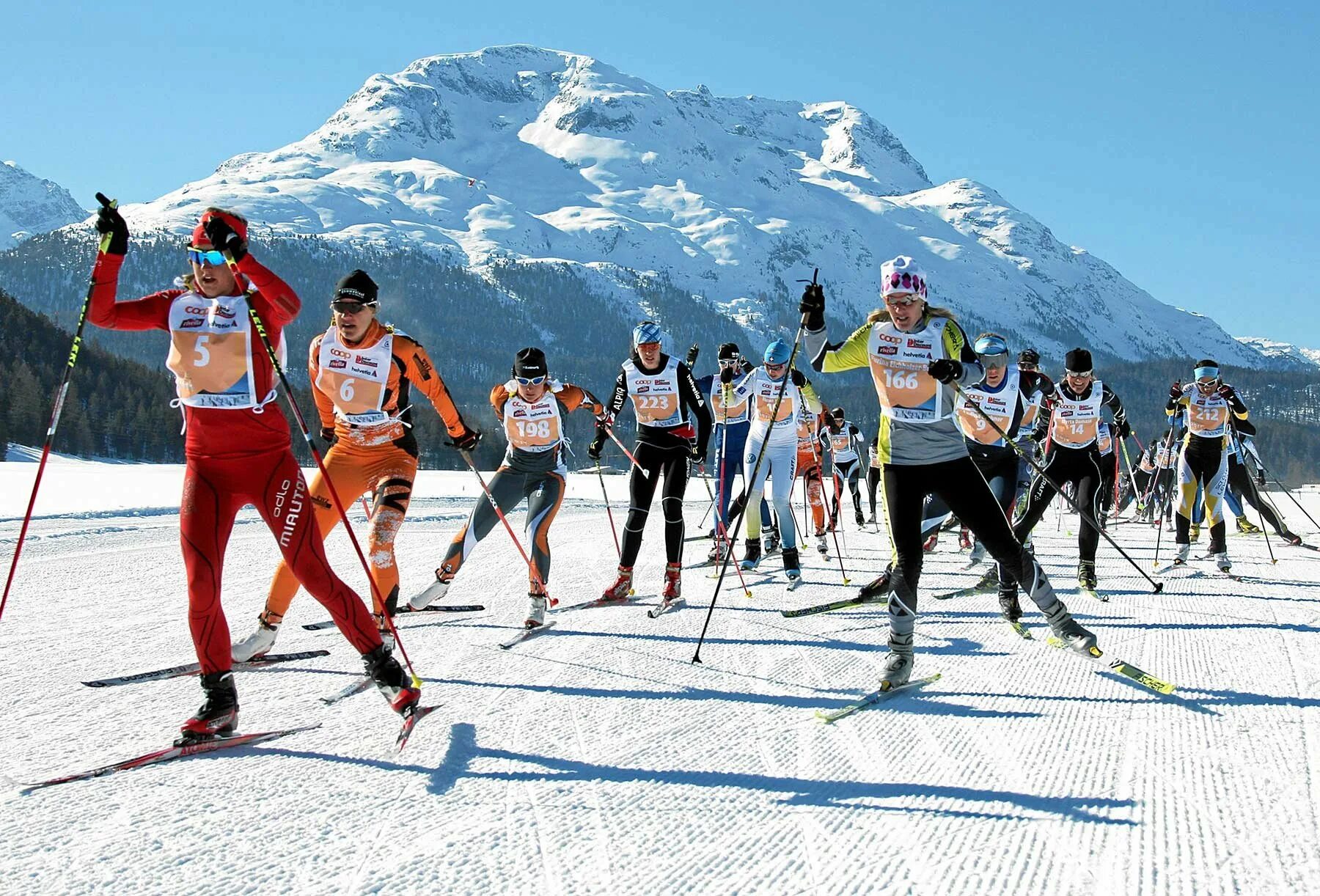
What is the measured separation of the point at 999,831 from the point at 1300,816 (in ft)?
3.62

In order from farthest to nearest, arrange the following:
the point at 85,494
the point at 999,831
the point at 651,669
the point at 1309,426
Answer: the point at 1309,426 < the point at 85,494 < the point at 651,669 < the point at 999,831

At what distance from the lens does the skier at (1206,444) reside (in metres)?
10.7

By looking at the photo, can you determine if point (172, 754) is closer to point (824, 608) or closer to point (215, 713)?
point (215, 713)

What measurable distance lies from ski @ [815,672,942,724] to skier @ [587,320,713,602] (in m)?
3.23

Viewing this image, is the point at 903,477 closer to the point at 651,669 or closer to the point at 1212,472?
the point at 651,669

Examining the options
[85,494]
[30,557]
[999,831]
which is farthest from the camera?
[85,494]

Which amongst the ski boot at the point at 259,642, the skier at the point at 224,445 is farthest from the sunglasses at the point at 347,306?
the ski boot at the point at 259,642

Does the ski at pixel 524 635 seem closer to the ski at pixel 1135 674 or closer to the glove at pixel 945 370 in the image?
the glove at pixel 945 370

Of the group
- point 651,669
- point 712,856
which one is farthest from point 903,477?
point 712,856

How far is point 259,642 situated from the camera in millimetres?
5434

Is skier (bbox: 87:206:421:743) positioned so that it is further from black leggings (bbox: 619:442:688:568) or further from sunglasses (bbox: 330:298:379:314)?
black leggings (bbox: 619:442:688:568)

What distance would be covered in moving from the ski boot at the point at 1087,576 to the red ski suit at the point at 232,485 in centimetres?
706

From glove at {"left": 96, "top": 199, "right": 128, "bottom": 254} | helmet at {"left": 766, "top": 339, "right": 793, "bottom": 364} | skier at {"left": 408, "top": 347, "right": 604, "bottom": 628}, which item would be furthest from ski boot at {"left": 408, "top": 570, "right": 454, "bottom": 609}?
helmet at {"left": 766, "top": 339, "right": 793, "bottom": 364}

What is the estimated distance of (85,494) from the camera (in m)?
19.8
